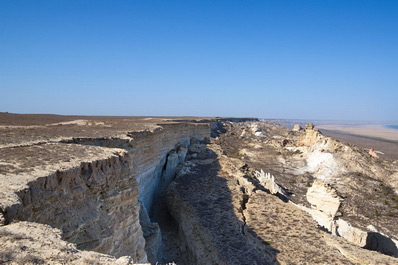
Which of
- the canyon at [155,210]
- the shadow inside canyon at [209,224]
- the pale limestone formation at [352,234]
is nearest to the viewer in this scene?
the canyon at [155,210]

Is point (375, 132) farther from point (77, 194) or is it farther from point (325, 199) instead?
point (77, 194)

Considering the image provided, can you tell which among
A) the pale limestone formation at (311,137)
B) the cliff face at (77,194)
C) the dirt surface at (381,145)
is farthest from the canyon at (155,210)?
the dirt surface at (381,145)

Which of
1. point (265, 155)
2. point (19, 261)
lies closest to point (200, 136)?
point (265, 155)

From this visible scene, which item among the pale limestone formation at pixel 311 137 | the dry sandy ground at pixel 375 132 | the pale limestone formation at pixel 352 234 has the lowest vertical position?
the dry sandy ground at pixel 375 132

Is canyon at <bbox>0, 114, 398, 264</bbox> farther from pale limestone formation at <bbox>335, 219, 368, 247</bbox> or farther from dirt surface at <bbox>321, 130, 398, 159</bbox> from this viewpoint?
dirt surface at <bbox>321, 130, 398, 159</bbox>

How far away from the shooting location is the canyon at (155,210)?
3717mm

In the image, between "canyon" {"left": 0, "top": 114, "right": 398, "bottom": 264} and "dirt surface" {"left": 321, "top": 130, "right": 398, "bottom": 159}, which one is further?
"dirt surface" {"left": 321, "top": 130, "right": 398, "bottom": 159}

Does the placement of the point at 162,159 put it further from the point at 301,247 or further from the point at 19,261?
the point at 19,261

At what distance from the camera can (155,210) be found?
12.8m

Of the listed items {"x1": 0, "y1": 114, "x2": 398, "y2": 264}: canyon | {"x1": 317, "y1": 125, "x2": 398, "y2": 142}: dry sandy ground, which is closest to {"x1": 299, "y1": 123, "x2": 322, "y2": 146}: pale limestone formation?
{"x1": 0, "y1": 114, "x2": 398, "y2": 264}: canyon

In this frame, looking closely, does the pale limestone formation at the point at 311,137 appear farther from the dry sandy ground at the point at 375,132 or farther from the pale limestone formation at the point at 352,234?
the dry sandy ground at the point at 375,132

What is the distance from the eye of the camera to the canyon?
372 cm

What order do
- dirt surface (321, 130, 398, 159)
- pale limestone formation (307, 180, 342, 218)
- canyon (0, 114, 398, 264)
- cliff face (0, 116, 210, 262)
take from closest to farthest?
canyon (0, 114, 398, 264) < cliff face (0, 116, 210, 262) < pale limestone formation (307, 180, 342, 218) < dirt surface (321, 130, 398, 159)

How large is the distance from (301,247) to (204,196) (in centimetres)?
503
